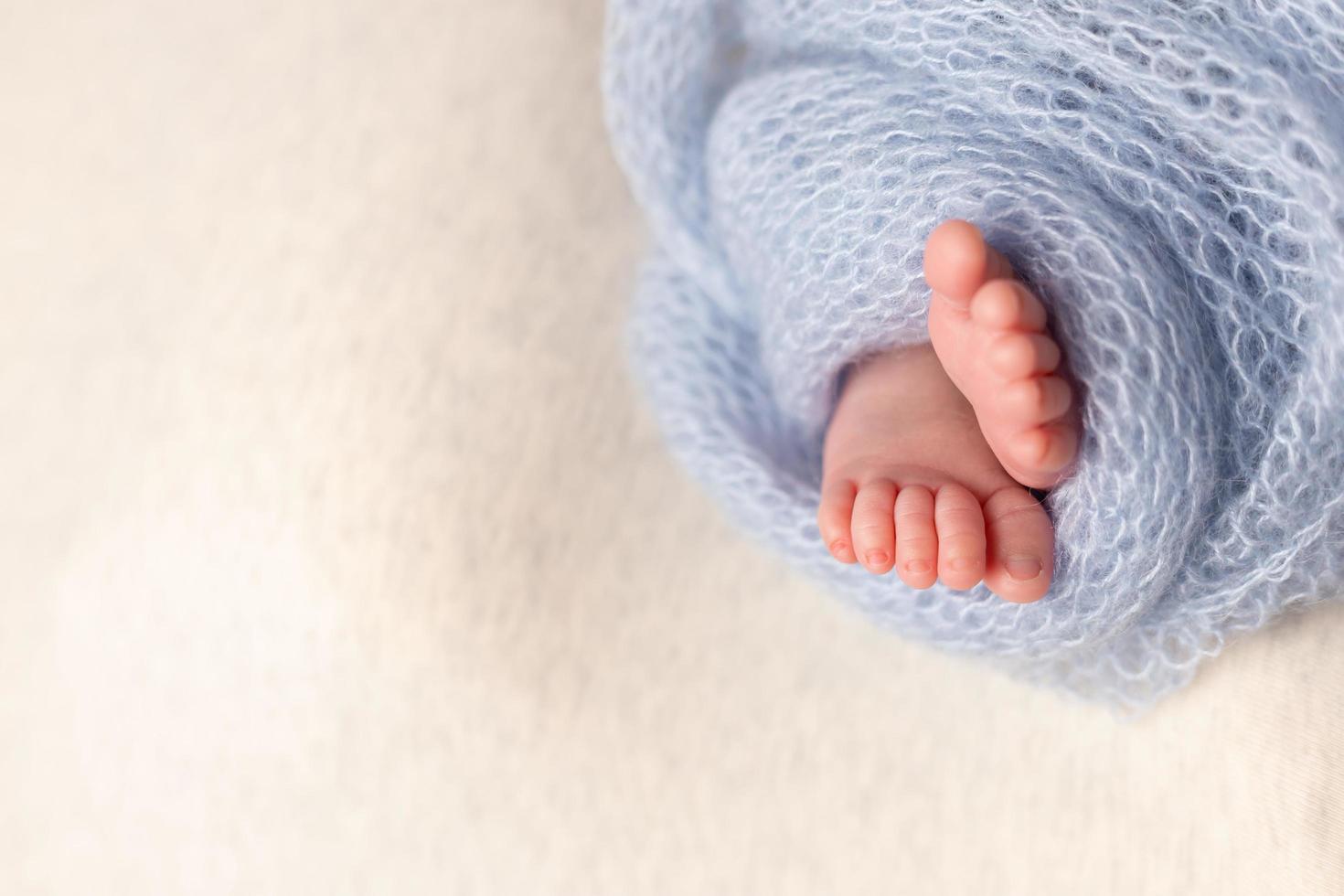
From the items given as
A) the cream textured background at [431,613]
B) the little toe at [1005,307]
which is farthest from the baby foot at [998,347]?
the cream textured background at [431,613]

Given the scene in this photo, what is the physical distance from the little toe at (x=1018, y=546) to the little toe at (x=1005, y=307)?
11 cm

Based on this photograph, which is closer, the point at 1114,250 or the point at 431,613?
the point at 1114,250

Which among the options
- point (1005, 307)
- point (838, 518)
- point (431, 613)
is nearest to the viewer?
point (1005, 307)

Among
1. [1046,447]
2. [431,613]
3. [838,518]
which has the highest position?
[1046,447]

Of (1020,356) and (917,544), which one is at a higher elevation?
(1020,356)

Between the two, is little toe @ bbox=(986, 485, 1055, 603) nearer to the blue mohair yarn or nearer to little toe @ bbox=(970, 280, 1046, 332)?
the blue mohair yarn

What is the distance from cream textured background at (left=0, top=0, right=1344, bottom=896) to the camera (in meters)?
0.71

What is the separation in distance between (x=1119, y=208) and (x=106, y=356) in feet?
2.37

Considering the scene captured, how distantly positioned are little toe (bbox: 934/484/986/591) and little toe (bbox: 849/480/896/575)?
1.0 inches

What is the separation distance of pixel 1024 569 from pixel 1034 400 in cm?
10

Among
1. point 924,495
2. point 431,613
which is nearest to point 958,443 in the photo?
point 924,495

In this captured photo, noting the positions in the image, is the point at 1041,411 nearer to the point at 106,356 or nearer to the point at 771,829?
the point at 771,829

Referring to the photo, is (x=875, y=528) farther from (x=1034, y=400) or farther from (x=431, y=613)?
(x=431, y=613)

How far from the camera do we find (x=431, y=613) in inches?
27.8
